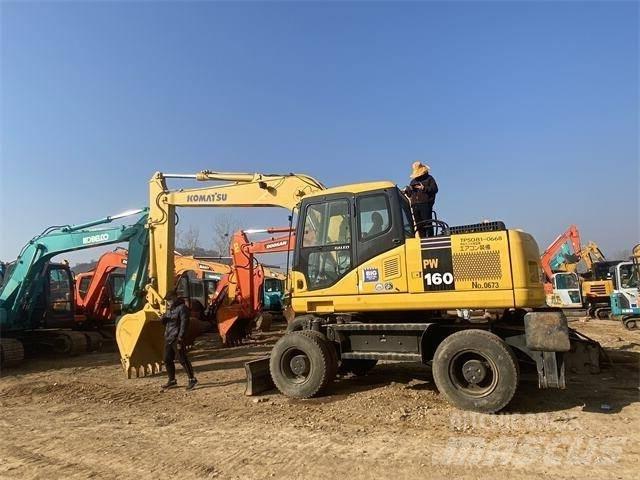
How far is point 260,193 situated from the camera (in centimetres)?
912

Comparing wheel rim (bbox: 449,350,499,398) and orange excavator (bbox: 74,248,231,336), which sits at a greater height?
orange excavator (bbox: 74,248,231,336)

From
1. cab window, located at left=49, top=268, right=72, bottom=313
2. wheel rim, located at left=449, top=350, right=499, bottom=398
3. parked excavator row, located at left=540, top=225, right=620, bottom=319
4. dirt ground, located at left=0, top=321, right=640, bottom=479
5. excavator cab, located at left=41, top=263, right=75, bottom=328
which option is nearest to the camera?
dirt ground, located at left=0, top=321, right=640, bottom=479

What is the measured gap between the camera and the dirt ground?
4.65 metres

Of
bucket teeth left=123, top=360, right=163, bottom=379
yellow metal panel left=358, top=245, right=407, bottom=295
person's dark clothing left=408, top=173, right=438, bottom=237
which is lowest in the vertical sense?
bucket teeth left=123, top=360, right=163, bottom=379

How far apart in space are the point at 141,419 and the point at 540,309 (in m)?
5.69

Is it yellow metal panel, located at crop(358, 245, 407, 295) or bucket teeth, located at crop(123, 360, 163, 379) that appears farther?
bucket teeth, located at crop(123, 360, 163, 379)

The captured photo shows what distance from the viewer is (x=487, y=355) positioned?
250 inches

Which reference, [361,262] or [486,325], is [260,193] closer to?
[361,262]

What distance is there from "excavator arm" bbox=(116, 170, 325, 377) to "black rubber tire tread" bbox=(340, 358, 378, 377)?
2922 mm

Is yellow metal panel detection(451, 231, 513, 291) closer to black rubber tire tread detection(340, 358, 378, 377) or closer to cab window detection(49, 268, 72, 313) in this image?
black rubber tire tread detection(340, 358, 378, 377)

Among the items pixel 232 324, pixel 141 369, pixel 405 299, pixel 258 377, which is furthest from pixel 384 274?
pixel 232 324

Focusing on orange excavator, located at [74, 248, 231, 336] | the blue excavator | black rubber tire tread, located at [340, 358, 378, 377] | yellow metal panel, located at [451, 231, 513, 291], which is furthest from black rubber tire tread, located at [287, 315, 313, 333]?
orange excavator, located at [74, 248, 231, 336]

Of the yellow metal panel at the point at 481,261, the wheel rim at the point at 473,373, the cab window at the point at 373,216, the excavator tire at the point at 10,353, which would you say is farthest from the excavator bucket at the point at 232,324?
the yellow metal panel at the point at 481,261

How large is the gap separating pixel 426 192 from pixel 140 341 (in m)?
6.19
